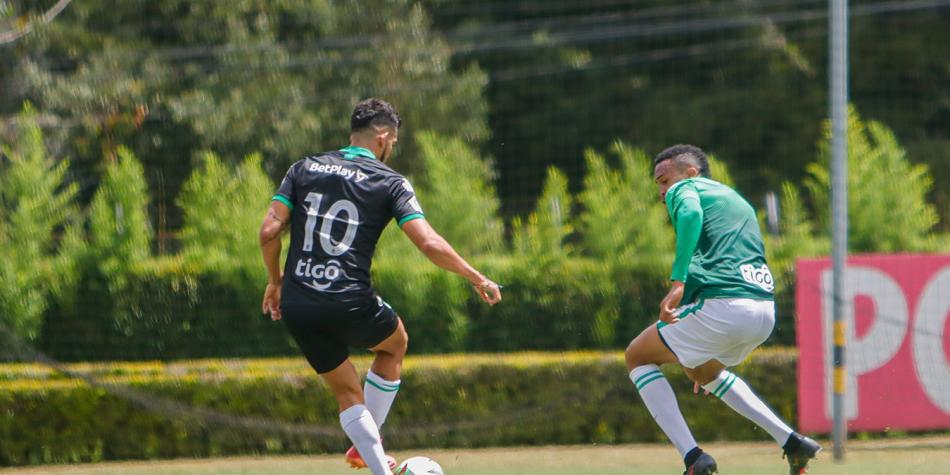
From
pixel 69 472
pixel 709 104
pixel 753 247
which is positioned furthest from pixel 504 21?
pixel 753 247

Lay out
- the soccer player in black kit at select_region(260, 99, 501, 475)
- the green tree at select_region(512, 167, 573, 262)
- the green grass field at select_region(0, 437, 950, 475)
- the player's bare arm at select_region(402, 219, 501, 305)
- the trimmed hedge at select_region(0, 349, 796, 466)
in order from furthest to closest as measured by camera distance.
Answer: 1. the green tree at select_region(512, 167, 573, 262)
2. the trimmed hedge at select_region(0, 349, 796, 466)
3. the green grass field at select_region(0, 437, 950, 475)
4. the soccer player in black kit at select_region(260, 99, 501, 475)
5. the player's bare arm at select_region(402, 219, 501, 305)

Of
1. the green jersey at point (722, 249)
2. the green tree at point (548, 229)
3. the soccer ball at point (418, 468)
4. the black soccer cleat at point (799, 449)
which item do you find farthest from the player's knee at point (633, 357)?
the green tree at point (548, 229)

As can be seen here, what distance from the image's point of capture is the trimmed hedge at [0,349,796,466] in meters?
10.3

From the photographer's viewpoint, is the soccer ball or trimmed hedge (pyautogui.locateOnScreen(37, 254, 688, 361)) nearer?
the soccer ball

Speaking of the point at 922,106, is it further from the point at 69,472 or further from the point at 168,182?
the point at 69,472

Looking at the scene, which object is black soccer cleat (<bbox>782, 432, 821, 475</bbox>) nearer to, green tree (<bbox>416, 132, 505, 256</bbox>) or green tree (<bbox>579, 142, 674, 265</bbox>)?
green tree (<bbox>579, 142, 674, 265</bbox>)

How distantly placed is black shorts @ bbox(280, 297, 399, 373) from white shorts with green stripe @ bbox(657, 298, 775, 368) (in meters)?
1.45

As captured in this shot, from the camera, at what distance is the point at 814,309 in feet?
35.1

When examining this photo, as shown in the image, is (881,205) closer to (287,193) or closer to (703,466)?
(703,466)

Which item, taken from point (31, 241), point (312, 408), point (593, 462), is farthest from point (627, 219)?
point (31, 241)

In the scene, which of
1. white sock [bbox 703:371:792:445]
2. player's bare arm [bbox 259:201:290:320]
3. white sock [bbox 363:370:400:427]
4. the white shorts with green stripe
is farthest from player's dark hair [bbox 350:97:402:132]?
white sock [bbox 703:371:792:445]

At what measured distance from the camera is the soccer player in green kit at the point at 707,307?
6496mm

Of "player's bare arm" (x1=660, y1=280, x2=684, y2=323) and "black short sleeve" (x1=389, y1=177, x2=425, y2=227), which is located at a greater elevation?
"black short sleeve" (x1=389, y1=177, x2=425, y2=227)

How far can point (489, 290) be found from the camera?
6258mm
